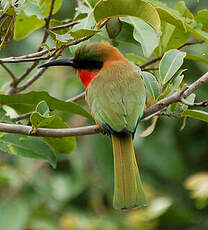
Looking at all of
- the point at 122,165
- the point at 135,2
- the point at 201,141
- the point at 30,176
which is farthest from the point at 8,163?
the point at 135,2

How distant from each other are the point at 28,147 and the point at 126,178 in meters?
0.42

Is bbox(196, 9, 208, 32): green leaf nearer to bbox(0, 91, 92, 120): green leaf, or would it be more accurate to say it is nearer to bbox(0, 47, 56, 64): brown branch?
bbox(0, 91, 92, 120): green leaf

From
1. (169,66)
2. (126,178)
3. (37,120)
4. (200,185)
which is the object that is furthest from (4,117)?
(200,185)

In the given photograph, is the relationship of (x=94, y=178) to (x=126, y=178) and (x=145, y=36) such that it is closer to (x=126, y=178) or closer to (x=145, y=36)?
(x=126, y=178)

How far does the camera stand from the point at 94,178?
4.22m

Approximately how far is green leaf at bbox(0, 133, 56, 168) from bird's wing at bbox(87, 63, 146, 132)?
24 centimetres

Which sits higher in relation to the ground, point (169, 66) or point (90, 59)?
point (169, 66)

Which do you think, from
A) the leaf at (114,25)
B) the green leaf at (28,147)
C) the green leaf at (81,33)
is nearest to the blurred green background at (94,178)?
the green leaf at (28,147)

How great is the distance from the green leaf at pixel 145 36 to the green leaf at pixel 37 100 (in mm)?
440

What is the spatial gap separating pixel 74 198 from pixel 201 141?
1001 millimetres

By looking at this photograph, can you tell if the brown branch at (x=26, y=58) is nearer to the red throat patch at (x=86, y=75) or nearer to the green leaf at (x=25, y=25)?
the red throat patch at (x=86, y=75)

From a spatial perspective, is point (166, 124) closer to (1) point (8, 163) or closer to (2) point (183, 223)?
(2) point (183, 223)

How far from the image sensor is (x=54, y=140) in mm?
2295

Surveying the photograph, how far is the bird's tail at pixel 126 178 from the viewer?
2.05m
